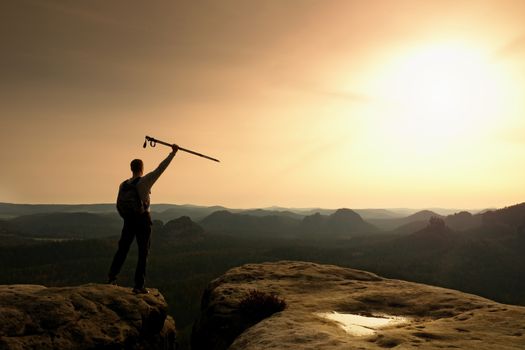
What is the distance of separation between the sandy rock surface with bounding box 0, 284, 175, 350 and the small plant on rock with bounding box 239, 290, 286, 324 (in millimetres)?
2982

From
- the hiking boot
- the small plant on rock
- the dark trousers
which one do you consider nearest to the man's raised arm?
the dark trousers

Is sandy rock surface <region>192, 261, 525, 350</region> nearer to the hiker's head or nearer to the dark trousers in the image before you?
the dark trousers

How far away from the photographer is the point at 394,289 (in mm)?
16125

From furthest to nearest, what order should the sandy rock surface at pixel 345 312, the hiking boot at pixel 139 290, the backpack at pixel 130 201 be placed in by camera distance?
the hiking boot at pixel 139 290 → the backpack at pixel 130 201 → the sandy rock surface at pixel 345 312

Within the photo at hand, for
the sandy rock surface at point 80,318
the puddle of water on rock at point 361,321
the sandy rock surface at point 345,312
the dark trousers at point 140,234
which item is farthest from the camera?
the dark trousers at point 140,234

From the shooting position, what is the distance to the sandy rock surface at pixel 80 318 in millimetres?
9492

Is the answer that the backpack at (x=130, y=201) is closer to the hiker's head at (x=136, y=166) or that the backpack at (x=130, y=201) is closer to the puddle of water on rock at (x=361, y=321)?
the hiker's head at (x=136, y=166)

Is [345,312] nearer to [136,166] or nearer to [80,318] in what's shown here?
[80,318]

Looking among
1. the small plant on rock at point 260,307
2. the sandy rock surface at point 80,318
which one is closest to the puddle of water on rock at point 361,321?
the small plant on rock at point 260,307

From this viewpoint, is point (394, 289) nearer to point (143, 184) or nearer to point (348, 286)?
point (348, 286)

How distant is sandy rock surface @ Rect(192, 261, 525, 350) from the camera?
9.14m

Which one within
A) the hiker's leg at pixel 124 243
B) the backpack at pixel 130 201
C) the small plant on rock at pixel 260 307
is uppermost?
the backpack at pixel 130 201

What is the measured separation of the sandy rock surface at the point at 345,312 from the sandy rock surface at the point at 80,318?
2.61 metres

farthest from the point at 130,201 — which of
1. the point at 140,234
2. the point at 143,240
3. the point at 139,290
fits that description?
A: the point at 139,290
